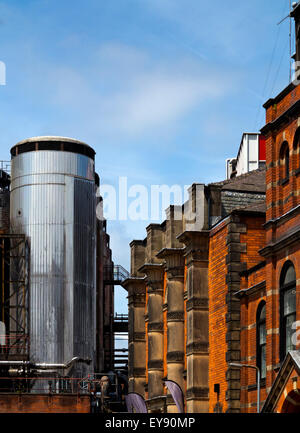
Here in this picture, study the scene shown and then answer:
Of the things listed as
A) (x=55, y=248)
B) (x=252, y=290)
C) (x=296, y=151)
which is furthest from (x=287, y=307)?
(x=55, y=248)

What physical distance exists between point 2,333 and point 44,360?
3.41 metres

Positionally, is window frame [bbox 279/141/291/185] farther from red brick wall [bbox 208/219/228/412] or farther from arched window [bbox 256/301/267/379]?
red brick wall [bbox 208/219/228/412]

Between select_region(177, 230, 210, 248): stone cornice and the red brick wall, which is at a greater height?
select_region(177, 230, 210, 248): stone cornice

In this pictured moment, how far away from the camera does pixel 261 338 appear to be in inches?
1795

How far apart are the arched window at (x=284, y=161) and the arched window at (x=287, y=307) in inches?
151

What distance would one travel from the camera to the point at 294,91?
40.3 metres

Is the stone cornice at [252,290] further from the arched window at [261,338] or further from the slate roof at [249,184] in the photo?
the slate roof at [249,184]

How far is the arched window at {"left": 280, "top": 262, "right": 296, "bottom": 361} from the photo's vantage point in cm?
3944

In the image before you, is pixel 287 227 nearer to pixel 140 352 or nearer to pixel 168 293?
pixel 168 293

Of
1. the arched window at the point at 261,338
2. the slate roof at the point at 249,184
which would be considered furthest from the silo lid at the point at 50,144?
the arched window at the point at 261,338

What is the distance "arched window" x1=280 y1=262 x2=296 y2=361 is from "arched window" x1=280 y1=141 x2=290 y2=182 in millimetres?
3837

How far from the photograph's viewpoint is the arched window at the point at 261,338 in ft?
148

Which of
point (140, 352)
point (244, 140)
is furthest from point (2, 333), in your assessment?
point (244, 140)

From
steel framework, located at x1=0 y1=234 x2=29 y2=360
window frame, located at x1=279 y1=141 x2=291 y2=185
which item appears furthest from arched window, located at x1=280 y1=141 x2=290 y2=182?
steel framework, located at x1=0 y1=234 x2=29 y2=360
